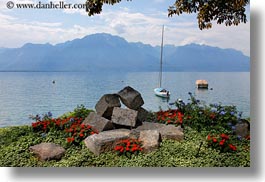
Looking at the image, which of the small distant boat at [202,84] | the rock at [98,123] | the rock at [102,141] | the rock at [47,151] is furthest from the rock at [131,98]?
the rock at [47,151]

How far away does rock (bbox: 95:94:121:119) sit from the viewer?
5.44m

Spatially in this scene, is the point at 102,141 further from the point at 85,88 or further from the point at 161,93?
the point at 161,93

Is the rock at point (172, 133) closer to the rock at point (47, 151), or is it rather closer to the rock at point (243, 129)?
the rock at point (243, 129)

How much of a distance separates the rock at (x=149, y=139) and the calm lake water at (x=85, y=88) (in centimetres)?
59

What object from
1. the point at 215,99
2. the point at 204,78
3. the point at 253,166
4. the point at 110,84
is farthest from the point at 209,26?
the point at 253,166

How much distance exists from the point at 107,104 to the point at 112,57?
0.67m

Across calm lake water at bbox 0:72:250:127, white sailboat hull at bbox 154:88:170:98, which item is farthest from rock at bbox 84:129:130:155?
white sailboat hull at bbox 154:88:170:98

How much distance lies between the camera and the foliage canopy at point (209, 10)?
5090 millimetres

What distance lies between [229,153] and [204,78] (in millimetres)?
1095

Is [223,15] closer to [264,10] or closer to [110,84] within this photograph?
[264,10]

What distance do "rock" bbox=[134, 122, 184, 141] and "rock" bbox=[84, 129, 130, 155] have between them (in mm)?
296

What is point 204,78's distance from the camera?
18.0ft

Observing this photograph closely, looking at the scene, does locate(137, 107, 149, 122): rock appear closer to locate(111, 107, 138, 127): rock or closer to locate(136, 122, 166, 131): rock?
locate(136, 122, 166, 131): rock

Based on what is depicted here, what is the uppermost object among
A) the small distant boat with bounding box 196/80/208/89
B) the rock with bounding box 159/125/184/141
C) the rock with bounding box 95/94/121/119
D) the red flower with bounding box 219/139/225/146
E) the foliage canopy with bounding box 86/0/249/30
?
the foliage canopy with bounding box 86/0/249/30
